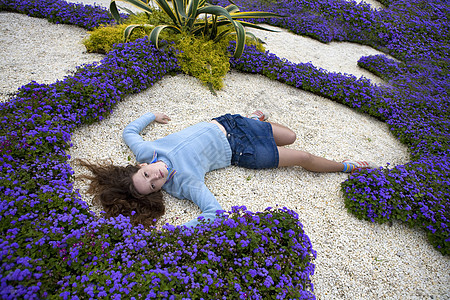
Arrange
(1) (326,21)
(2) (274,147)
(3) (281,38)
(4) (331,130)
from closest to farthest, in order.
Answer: (2) (274,147)
(4) (331,130)
(3) (281,38)
(1) (326,21)

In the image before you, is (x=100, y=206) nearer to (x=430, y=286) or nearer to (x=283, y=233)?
(x=283, y=233)

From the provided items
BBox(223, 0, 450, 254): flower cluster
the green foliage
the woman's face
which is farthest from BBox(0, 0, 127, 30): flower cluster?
the woman's face

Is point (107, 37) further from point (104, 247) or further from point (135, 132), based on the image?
point (104, 247)

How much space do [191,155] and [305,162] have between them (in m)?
1.54

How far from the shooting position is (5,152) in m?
2.72

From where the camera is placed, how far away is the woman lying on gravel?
2957mm

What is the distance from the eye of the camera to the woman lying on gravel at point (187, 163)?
2957mm

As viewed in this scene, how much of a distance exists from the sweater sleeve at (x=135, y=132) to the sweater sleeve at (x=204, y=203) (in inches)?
36.2

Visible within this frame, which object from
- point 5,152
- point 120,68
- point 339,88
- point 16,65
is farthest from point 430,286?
point 16,65

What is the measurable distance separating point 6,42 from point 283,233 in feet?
19.8

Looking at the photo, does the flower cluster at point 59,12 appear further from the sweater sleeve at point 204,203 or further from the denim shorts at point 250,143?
the sweater sleeve at point 204,203

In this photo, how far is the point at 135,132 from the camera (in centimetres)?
371

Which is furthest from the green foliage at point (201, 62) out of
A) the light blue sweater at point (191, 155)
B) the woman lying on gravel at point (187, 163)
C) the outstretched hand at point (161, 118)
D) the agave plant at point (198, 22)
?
the light blue sweater at point (191, 155)

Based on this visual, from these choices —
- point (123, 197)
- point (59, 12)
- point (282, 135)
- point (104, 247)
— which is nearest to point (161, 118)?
point (123, 197)
